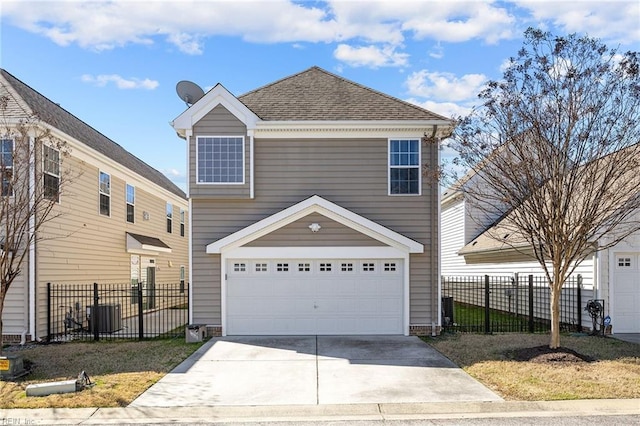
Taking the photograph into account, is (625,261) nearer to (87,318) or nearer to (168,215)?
(87,318)

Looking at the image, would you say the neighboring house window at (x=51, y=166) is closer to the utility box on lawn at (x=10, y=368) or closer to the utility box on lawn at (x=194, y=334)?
the utility box on lawn at (x=194, y=334)

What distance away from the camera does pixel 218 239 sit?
45.6ft

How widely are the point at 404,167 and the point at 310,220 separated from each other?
2993 millimetres

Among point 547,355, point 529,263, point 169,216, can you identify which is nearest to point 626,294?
point 529,263

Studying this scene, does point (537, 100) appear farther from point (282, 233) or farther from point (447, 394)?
point (282, 233)

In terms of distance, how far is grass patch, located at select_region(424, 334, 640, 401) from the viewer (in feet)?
26.4

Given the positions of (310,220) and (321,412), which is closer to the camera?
(321,412)

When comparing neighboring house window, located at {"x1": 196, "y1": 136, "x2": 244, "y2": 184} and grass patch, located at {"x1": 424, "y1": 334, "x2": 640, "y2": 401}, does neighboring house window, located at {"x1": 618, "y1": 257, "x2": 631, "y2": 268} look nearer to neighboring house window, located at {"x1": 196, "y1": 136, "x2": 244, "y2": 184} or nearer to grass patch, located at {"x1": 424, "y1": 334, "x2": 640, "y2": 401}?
grass patch, located at {"x1": 424, "y1": 334, "x2": 640, "y2": 401}

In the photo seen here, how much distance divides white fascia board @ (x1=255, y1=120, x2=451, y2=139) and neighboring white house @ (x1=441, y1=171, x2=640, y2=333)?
196 centimetres

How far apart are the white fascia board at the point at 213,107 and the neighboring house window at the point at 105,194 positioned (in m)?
4.84

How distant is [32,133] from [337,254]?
8250mm

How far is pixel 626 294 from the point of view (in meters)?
13.8

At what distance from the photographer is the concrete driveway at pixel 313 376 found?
26.0 ft

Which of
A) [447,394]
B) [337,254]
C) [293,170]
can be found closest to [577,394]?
[447,394]
